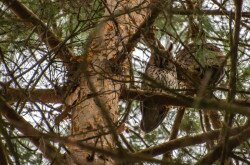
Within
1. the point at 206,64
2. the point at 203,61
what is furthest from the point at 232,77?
the point at 206,64

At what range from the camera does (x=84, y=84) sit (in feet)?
9.86

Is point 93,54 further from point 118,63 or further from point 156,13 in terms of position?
point 156,13

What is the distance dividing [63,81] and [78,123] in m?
0.27

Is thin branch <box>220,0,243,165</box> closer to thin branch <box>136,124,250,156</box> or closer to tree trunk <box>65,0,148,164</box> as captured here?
thin branch <box>136,124,250,156</box>

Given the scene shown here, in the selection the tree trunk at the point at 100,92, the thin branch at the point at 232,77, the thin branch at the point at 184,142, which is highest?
the tree trunk at the point at 100,92

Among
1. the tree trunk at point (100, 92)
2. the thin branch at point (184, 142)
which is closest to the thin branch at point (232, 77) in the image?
the thin branch at point (184, 142)

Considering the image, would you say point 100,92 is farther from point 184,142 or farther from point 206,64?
point 206,64

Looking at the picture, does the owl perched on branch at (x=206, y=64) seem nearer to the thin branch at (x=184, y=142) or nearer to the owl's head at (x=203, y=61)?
the owl's head at (x=203, y=61)

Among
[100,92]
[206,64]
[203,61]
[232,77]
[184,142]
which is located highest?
[206,64]

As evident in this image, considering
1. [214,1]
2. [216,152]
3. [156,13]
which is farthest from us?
[214,1]

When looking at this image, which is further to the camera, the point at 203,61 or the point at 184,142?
the point at 203,61

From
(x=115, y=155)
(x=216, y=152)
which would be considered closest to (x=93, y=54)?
(x=216, y=152)

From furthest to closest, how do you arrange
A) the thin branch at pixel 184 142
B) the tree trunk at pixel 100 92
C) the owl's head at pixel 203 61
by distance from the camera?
the tree trunk at pixel 100 92
the thin branch at pixel 184 142
the owl's head at pixel 203 61

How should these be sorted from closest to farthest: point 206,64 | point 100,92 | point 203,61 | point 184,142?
point 184,142 → point 100,92 → point 203,61 → point 206,64
